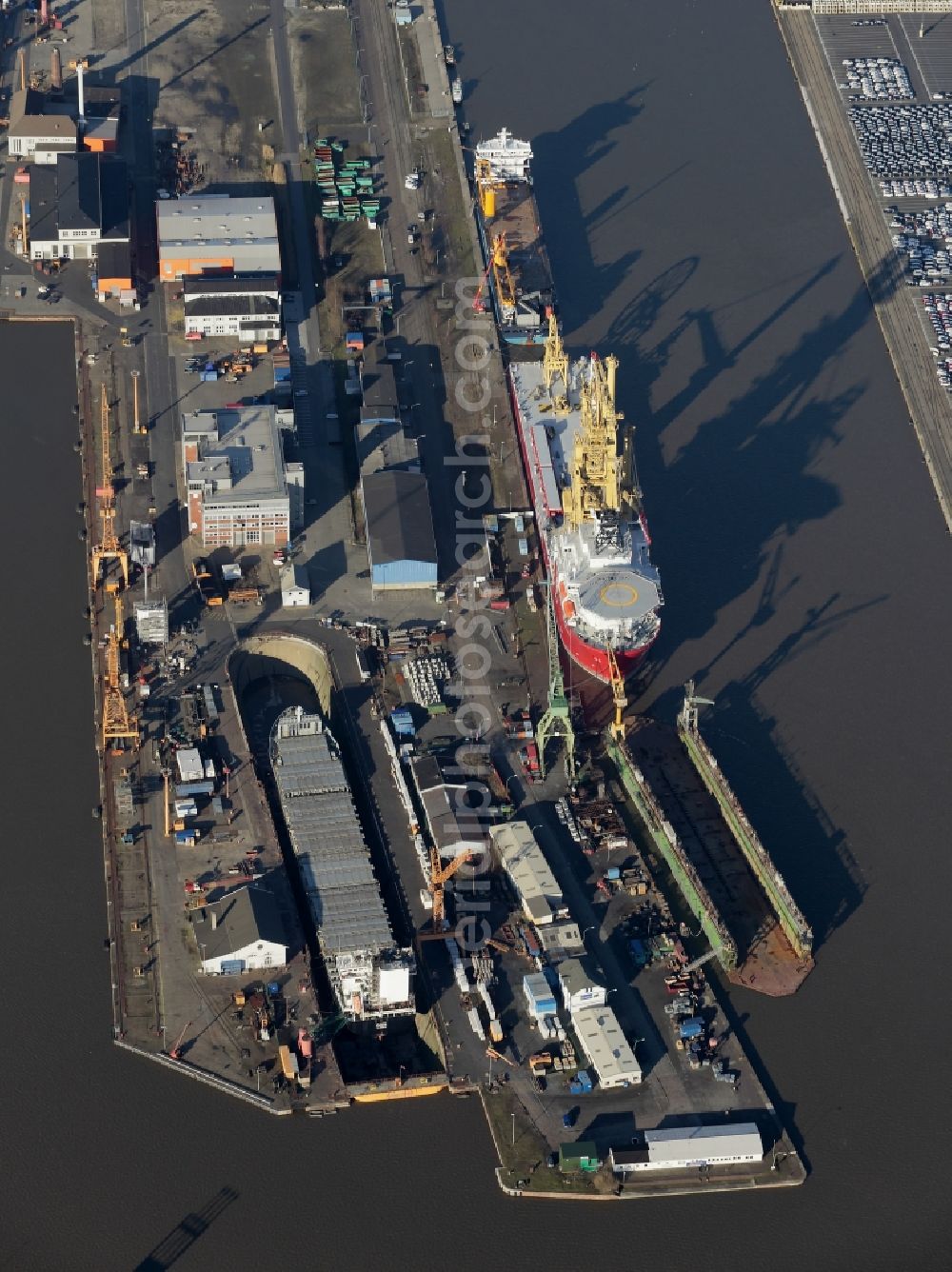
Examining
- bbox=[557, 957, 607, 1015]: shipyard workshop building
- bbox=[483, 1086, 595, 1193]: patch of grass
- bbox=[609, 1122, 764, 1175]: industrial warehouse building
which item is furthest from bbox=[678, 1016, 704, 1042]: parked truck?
bbox=[483, 1086, 595, 1193]: patch of grass

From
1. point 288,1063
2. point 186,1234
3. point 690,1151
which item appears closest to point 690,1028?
point 690,1151

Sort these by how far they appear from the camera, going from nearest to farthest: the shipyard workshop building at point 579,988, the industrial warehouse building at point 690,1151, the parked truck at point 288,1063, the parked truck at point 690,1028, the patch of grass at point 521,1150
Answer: the patch of grass at point 521,1150
the industrial warehouse building at point 690,1151
the parked truck at point 288,1063
the parked truck at point 690,1028
the shipyard workshop building at point 579,988

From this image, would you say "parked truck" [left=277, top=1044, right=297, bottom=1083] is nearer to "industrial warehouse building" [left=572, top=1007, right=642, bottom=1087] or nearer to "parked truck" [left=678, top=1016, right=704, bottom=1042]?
"industrial warehouse building" [left=572, top=1007, right=642, bottom=1087]

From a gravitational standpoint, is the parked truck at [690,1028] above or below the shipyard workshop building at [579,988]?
below

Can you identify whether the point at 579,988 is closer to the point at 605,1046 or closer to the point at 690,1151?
the point at 605,1046

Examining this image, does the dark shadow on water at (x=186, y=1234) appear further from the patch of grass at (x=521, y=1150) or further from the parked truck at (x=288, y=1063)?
the patch of grass at (x=521, y=1150)

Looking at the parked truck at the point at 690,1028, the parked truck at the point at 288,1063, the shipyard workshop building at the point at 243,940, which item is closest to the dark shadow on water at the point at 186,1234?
the parked truck at the point at 288,1063


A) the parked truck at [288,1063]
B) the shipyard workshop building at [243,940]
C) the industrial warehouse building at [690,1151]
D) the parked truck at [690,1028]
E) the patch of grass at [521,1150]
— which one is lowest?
the industrial warehouse building at [690,1151]

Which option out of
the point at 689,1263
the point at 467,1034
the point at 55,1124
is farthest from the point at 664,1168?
the point at 55,1124
